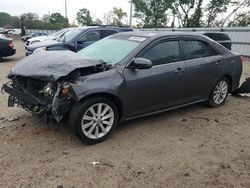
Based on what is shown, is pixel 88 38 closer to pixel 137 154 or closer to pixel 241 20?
pixel 137 154

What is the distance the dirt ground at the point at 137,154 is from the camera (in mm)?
3545

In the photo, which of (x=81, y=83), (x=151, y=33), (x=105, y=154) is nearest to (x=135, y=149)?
(x=105, y=154)

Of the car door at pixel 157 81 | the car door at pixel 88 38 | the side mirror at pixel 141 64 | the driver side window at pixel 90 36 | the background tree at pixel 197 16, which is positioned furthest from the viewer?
the background tree at pixel 197 16

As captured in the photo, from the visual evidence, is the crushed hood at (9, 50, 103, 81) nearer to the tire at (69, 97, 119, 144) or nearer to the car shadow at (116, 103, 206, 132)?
the tire at (69, 97, 119, 144)

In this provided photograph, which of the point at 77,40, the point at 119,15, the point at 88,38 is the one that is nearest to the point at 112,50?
the point at 77,40

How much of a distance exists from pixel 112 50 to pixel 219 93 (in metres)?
2.51

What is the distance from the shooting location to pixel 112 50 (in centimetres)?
518

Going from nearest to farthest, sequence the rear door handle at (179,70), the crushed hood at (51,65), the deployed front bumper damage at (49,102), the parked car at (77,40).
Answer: the deployed front bumper damage at (49,102) → the crushed hood at (51,65) → the rear door handle at (179,70) → the parked car at (77,40)

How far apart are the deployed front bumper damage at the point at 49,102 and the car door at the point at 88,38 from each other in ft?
21.2

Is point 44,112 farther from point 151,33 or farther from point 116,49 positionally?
point 151,33

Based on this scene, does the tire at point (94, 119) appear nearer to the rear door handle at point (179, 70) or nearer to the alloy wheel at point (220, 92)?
the rear door handle at point (179, 70)

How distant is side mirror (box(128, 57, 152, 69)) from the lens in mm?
4590

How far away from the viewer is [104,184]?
3453 mm

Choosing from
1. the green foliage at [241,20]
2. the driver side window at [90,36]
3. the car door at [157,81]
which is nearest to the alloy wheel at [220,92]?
the car door at [157,81]
